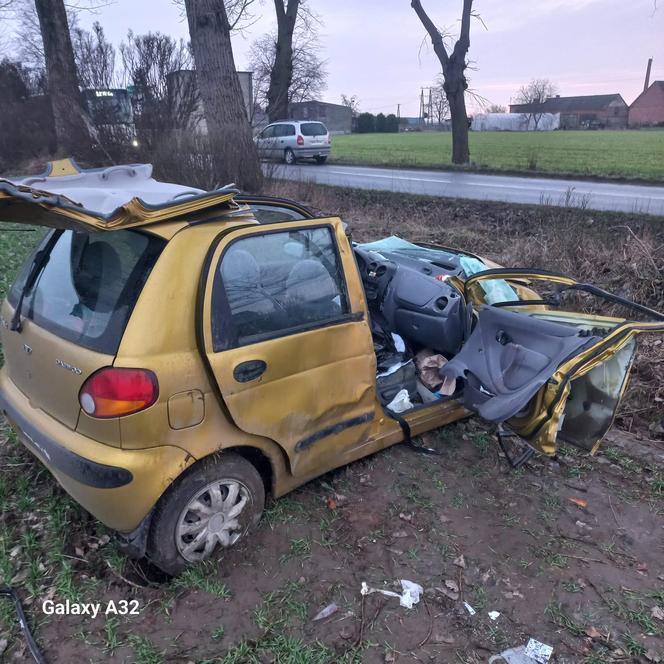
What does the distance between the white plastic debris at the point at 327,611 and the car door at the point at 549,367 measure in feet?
4.34

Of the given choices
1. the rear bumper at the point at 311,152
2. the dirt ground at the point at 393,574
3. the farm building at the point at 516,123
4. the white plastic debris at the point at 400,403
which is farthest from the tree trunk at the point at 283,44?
the farm building at the point at 516,123

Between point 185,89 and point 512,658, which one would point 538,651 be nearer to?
point 512,658

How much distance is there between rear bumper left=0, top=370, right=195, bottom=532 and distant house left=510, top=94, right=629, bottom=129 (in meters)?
82.8

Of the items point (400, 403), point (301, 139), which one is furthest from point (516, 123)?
point (400, 403)

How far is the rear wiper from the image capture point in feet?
9.52

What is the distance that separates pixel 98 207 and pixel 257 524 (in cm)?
174

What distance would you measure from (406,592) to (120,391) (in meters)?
1.63

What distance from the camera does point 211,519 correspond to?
2.77 m

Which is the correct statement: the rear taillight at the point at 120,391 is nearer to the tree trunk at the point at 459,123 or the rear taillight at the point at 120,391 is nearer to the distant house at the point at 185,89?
the distant house at the point at 185,89

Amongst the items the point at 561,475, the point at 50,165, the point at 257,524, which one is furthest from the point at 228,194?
the point at 561,475

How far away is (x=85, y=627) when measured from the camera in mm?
2504

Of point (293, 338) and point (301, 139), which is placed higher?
point (301, 139)

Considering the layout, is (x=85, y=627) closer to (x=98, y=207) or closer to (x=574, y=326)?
(x=98, y=207)

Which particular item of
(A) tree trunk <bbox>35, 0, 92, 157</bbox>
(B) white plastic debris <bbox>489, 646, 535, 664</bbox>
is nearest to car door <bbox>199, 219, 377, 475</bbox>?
(B) white plastic debris <bbox>489, 646, 535, 664</bbox>
